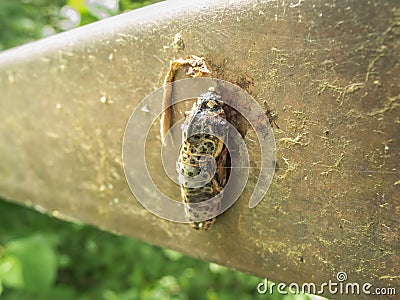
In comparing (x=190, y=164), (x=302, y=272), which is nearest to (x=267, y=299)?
(x=302, y=272)

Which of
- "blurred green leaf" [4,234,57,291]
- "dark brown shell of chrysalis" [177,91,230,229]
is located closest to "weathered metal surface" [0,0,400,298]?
"dark brown shell of chrysalis" [177,91,230,229]

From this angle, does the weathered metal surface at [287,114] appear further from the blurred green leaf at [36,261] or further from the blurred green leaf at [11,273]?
the blurred green leaf at [36,261]

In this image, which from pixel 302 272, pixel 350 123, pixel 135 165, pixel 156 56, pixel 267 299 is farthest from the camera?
pixel 267 299

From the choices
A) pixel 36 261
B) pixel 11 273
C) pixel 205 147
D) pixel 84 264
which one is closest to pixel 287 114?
pixel 205 147

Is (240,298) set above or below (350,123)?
below

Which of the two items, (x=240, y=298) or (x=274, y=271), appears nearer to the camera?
(x=274, y=271)

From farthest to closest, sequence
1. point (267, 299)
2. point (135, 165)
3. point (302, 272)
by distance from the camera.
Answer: point (267, 299)
point (135, 165)
point (302, 272)

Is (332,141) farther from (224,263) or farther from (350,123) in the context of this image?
(224,263)
